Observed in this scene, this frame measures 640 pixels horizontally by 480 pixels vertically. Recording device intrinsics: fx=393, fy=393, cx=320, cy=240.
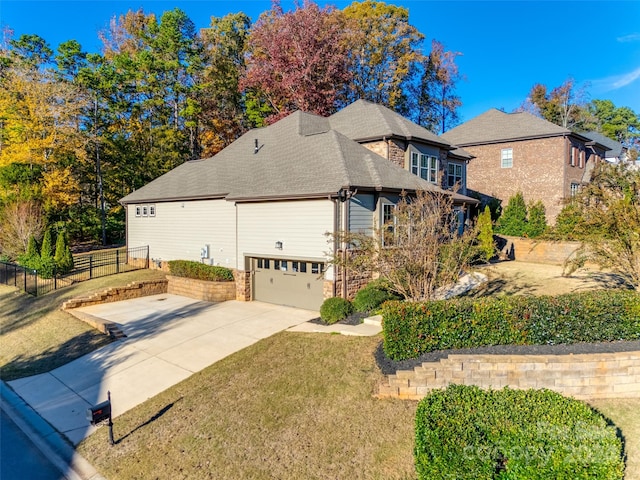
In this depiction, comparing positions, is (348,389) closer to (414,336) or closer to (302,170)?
(414,336)

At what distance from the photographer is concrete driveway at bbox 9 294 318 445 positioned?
334 inches

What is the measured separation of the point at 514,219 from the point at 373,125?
12979mm

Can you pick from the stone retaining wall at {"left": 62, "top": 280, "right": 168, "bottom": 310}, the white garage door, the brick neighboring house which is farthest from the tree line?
the white garage door

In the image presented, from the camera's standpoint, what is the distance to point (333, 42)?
99.0ft

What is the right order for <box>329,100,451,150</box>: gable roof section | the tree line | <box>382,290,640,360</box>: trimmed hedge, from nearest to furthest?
<box>382,290,640,360</box>: trimmed hedge < <box>329,100,451,150</box>: gable roof section < the tree line

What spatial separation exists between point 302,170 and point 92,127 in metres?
22.6

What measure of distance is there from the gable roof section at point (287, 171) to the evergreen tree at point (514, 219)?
12.2 m

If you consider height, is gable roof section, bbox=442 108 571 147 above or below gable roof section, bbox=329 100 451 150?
above

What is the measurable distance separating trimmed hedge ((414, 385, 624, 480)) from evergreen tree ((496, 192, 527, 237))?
2280cm

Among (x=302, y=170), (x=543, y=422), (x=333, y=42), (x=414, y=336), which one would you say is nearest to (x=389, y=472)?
(x=543, y=422)

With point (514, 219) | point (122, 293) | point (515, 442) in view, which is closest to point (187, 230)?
point (122, 293)

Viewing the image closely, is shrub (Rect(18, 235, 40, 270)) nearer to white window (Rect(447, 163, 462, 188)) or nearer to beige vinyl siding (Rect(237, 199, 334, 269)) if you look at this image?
beige vinyl siding (Rect(237, 199, 334, 269))

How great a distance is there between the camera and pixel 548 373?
6.79 m

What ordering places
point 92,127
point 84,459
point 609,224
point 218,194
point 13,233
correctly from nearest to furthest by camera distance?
point 84,459, point 609,224, point 218,194, point 13,233, point 92,127
